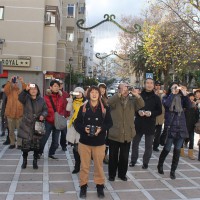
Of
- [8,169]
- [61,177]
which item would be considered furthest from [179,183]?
[8,169]

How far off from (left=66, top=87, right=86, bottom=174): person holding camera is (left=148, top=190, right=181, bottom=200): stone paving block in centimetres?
178

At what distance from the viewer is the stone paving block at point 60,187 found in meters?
6.04

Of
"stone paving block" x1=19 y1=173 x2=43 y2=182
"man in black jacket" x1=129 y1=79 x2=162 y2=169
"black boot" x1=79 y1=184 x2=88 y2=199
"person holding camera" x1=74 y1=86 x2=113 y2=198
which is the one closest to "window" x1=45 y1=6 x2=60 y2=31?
"man in black jacket" x1=129 y1=79 x2=162 y2=169

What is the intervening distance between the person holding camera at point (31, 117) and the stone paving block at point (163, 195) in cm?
264

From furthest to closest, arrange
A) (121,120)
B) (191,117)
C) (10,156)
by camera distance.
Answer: (191,117)
(10,156)
(121,120)

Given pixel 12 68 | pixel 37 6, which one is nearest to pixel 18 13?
pixel 37 6

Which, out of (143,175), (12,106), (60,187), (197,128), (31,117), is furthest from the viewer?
(12,106)

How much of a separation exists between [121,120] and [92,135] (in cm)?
130

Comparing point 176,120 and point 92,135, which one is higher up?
point 176,120

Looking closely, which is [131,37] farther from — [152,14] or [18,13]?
[18,13]

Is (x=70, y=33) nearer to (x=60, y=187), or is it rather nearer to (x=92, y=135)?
(x=60, y=187)

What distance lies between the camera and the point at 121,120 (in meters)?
6.75

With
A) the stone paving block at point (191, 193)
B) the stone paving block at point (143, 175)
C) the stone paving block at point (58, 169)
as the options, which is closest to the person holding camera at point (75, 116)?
the stone paving block at point (58, 169)

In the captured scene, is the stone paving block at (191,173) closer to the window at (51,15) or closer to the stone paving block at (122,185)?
the stone paving block at (122,185)
